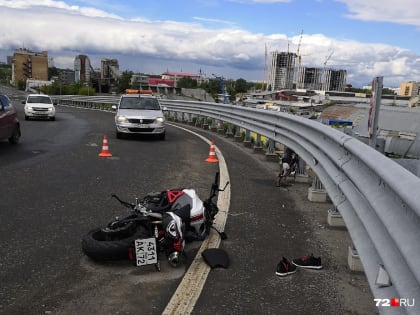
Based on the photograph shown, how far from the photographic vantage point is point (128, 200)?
6.16 metres

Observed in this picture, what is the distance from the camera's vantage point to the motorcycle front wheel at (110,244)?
13.1 ft

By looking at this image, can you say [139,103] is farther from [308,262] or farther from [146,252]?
[308,262]

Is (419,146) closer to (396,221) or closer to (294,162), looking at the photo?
(294,162)

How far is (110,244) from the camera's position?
13.1 feet

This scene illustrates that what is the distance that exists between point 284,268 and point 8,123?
31.9ft

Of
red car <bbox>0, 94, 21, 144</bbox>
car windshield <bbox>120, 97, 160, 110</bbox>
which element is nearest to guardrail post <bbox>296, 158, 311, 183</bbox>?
red car <bbox>0, 94, 21, 144</bbox>

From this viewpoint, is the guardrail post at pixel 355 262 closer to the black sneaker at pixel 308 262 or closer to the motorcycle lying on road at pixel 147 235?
the black sneaker at pixel 308 262

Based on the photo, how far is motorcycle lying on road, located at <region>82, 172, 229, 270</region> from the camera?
3.97 meters

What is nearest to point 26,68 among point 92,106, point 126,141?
point 92,106

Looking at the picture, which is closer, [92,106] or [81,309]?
[81,309]

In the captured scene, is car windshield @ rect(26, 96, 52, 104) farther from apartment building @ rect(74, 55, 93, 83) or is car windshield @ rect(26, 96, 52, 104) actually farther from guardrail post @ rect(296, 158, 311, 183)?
apartment building @ rect(74, 55, 93, 83)

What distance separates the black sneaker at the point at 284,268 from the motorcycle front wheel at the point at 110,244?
1235 mm

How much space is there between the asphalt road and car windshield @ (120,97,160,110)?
Result: 23.7 feet

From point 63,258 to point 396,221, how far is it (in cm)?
293
